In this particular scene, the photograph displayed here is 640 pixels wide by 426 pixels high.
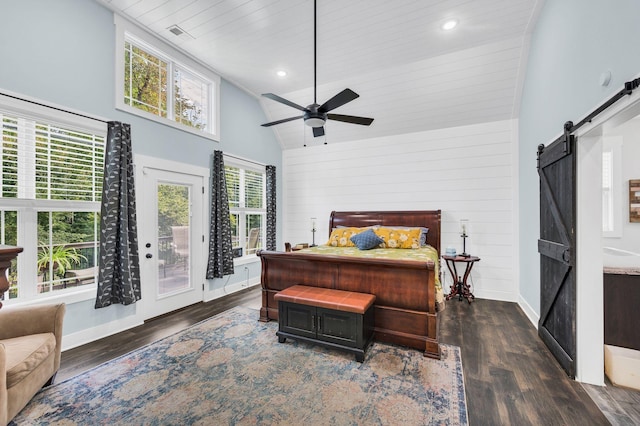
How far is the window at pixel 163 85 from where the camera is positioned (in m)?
3.32

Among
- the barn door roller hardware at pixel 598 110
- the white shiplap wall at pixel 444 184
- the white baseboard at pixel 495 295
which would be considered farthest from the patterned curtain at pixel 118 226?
the white baseboard at pixel 495 295

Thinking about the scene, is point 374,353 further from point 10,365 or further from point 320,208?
point 320,208

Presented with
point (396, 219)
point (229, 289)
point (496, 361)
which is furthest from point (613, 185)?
point (229, 289)

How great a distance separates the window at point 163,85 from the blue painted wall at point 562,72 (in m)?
4.45

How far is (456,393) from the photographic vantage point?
6.77ft

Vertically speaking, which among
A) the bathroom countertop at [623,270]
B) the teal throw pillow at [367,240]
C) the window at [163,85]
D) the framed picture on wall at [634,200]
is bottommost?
the bathroom countertop at [623,270]

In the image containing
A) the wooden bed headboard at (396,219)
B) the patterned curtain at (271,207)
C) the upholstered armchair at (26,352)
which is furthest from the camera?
the patterned curtain at (271,207)

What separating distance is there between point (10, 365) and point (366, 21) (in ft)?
14.2

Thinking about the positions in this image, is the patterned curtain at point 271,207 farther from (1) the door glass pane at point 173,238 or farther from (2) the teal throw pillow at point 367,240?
(2) the teal throw pillow at point 367,240

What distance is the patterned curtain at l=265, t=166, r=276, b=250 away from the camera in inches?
222

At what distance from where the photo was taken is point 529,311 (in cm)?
357

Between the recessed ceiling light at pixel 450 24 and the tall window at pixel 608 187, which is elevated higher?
the recessed ceiling light at pixel 450 24

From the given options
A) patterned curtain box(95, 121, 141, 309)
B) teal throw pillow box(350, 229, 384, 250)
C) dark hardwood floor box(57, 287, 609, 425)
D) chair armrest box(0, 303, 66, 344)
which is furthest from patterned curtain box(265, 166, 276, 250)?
chair armrest box(0, 303, 66, 344)

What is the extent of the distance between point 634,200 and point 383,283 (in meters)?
4.37
